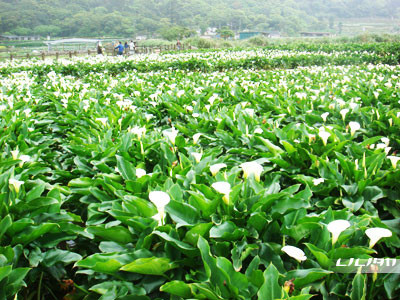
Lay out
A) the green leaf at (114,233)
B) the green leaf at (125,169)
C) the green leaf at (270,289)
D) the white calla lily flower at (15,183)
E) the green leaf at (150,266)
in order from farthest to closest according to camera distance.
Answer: the green leaf at (125,169), the white calla lily flower at (15,183), the green leaf at (114,233), the green leaf at (150,266), the green leaf at (270,289)

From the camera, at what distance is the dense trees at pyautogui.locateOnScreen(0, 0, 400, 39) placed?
57562mm

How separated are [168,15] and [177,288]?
75.2 metres

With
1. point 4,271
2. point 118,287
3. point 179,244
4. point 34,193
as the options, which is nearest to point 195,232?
point 179,244

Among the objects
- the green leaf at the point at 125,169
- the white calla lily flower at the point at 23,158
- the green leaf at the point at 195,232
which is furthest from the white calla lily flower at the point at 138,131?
the green leaf at the point at 195,232

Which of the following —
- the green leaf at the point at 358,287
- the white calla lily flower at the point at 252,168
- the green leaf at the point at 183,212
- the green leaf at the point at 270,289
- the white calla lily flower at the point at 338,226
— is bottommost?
the green leaf at the point at 358,287

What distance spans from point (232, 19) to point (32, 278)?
75626mm

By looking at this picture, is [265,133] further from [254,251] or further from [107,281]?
[107,281]

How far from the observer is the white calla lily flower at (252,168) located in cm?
165

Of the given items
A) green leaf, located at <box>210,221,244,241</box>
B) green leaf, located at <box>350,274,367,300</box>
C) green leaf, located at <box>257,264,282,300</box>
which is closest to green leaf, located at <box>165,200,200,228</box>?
green leaf, located at <box>210,221,244,241</box>

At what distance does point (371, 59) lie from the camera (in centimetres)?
1270

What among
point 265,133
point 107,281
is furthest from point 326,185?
point 107,281

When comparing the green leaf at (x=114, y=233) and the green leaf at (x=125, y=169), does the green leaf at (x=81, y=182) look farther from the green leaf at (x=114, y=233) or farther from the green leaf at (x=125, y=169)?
the green leaf at (x=114, y=233)

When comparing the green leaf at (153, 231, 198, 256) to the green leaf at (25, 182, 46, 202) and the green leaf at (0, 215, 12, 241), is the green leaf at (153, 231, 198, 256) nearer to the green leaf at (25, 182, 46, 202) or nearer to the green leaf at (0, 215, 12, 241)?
the green leaf at (0, 215, 12, 241)

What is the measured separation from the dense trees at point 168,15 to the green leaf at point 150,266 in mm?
50689
